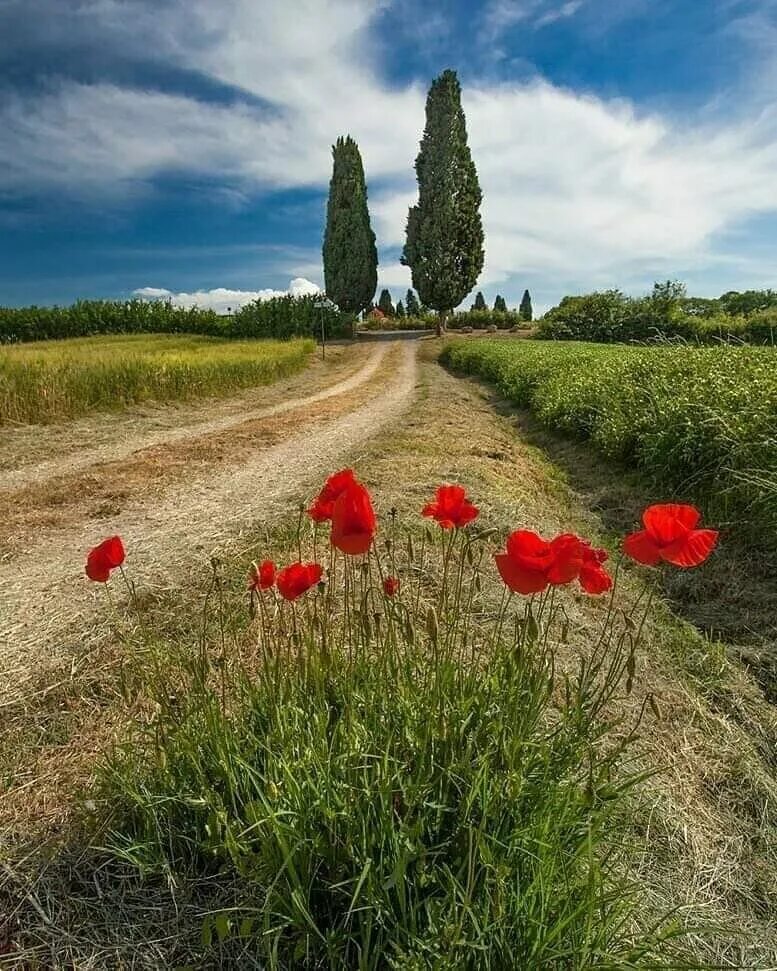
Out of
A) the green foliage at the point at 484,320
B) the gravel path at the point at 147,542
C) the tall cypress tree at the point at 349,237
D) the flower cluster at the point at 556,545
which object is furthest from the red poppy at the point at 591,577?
the green foliage at the point at 484,320

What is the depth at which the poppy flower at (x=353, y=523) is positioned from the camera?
3.76ft

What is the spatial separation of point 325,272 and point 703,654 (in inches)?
1567

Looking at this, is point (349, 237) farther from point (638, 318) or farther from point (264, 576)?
point (264, 576)

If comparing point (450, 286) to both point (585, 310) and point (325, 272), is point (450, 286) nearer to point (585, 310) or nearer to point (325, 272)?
point (585, 310)

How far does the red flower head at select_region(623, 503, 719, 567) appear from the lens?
1171 mm

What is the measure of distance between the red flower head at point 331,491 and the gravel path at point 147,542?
1928mm

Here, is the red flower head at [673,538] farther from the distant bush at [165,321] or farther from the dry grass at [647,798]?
the distant bush at [165,321]

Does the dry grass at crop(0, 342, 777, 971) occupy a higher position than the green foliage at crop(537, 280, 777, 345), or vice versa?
the green foliage at crop(537, 280, 777, 345)

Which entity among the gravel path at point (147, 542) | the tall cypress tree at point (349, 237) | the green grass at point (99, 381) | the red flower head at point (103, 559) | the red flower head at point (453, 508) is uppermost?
the tall cypress tree at point (349, 237)

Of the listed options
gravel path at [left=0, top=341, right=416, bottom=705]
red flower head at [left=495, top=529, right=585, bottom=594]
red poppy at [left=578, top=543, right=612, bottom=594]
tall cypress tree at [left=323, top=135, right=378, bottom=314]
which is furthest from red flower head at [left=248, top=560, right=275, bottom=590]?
tall cypress tree at [left=323, top=135, right=378, bottom=314]

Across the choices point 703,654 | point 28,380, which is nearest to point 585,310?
point 28,380

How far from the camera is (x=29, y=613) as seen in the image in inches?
127

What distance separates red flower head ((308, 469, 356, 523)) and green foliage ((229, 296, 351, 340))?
3387cm

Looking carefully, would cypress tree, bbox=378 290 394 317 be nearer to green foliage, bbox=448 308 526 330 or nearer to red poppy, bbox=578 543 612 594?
green foliage, bbox=448 308 526 330
